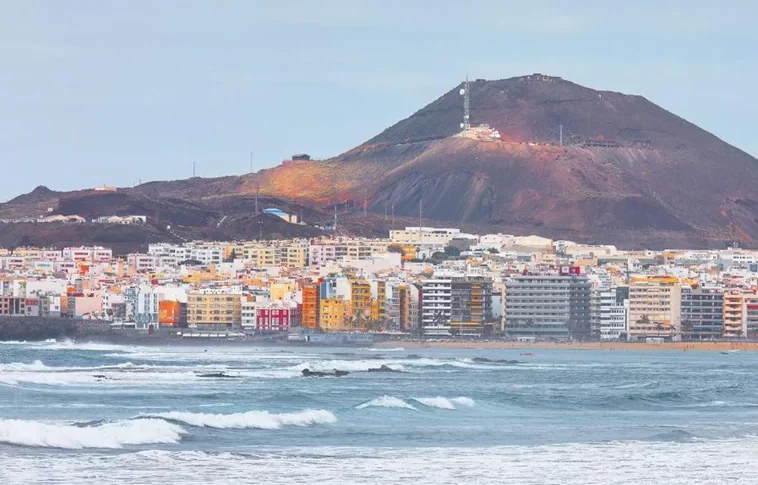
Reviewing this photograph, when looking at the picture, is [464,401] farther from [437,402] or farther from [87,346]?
[87,346]

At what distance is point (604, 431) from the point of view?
124 feet

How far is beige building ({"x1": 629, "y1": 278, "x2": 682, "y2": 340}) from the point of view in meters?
112

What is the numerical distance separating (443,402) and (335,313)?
70.1 metres

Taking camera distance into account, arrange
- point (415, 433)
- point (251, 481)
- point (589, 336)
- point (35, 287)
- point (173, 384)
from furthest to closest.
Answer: point (35, 287), point (589, 336), point (173, 384), point (415, 433), point (251, 481)

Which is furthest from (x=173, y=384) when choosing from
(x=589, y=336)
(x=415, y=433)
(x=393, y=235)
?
(x=393, y=235)

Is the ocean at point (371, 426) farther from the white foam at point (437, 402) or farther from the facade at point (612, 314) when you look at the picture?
the facade at point (612, 314)

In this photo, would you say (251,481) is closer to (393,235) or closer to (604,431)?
(604,431)

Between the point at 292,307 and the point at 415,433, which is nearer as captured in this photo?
the point at 415,433

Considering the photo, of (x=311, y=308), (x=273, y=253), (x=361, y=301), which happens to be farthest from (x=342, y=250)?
(x=361, y=301)

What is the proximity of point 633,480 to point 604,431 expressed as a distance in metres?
9.07

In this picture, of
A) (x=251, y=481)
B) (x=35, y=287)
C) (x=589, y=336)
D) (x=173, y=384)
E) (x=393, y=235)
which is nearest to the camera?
(x=251, y=481)

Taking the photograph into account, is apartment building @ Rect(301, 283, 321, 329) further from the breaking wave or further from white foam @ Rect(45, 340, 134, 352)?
the breaking wave

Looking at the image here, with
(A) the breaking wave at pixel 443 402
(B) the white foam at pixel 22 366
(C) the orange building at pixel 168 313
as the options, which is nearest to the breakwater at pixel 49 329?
(C) the orange building at pixel 168 313

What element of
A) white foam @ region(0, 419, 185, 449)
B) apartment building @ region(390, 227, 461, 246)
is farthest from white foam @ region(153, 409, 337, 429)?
apartment building @ region(390, 227, 461, 246)
